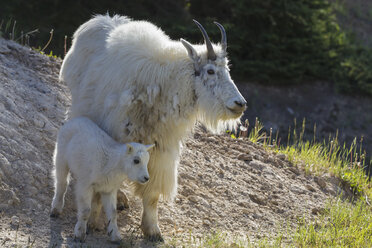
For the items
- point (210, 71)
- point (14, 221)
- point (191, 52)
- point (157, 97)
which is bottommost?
point (14, 221)

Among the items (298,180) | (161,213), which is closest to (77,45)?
(161,213)

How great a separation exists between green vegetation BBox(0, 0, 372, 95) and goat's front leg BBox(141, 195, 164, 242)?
22.9 feet

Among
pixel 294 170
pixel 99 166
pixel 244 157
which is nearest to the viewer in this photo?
pixel 99 166

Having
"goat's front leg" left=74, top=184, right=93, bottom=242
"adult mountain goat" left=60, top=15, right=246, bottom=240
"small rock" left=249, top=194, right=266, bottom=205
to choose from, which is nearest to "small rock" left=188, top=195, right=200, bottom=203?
"small rock" left=249, top=194, right=266, bottom=205

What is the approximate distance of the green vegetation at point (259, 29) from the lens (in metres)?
12.3

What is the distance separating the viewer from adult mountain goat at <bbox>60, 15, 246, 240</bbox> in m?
5.32

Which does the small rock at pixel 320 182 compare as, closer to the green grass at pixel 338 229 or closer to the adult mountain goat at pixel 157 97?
the green grass at pixel 338 229

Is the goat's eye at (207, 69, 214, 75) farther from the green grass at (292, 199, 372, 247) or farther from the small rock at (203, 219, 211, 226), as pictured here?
the green grass at (292, 199, 372, 247)

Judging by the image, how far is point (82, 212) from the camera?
500cm

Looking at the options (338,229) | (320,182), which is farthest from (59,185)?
(320,182)

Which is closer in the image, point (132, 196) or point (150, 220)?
point (150, 220)

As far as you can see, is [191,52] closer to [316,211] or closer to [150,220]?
[150,220]

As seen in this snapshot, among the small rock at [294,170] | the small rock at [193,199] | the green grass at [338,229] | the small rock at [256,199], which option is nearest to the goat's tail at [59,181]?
the small rock at [193,199]

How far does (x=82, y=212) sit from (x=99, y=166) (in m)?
0.42
